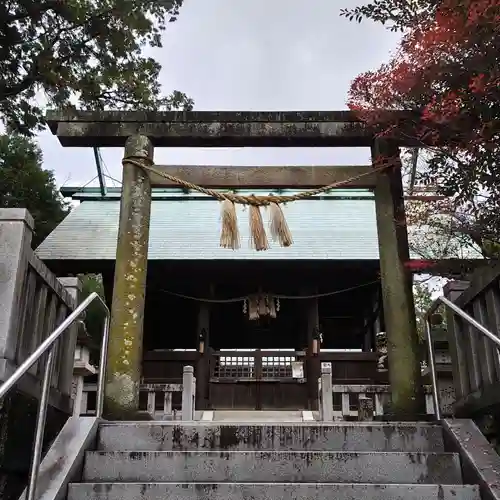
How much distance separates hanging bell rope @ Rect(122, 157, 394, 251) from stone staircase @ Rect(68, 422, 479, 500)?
7.11 ft

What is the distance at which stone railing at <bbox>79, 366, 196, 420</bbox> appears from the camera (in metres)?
8.75

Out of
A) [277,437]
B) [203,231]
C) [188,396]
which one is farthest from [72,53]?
[277,437]

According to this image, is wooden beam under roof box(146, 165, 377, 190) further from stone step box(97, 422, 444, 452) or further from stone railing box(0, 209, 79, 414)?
stone step box(97, 422, 444, 452)

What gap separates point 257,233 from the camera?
224 inches

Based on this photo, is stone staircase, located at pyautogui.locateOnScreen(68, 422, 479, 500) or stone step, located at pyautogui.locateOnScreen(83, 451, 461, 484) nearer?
stone staircase, located at pyautogui.locateOnScreen(68, 422, 479, 500)

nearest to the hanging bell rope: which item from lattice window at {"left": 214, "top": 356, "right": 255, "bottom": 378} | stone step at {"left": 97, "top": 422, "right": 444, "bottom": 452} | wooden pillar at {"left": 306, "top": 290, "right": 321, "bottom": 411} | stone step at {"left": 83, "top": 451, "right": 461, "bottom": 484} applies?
stone step at {"left": 97, "top": 422, "right": 444, "bottom": 452}

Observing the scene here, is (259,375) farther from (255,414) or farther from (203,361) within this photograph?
(203,361)

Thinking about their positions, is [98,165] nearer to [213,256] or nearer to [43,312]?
[213,256]

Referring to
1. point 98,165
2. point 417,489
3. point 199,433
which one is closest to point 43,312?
point 199,433

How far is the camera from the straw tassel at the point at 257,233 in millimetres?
5699

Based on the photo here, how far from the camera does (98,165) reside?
14.2m

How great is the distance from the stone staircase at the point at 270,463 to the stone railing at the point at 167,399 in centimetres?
395

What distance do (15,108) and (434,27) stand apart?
9497 mm

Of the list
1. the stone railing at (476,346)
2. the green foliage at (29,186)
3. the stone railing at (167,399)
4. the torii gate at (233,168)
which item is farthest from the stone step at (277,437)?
the green foliage at (29,186)
